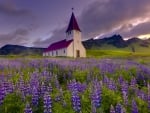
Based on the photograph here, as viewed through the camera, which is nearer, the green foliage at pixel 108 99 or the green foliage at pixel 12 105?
the green foliage at pixel 12 105

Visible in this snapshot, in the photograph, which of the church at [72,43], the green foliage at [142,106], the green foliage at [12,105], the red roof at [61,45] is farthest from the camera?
the red roof at [61,45]

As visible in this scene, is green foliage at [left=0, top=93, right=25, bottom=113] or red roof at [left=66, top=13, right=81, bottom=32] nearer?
green foliage at [left=0, top=93, right=25, bottom=113]

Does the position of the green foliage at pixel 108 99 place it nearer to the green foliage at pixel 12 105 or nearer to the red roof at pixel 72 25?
the green foliage at pixel 12 105

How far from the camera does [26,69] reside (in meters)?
10.1

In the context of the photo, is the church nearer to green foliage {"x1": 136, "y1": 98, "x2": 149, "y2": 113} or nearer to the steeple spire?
the steeple spire

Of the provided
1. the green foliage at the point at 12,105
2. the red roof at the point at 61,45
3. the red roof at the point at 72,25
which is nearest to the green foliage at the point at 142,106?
the green foliage at the point at 12,105

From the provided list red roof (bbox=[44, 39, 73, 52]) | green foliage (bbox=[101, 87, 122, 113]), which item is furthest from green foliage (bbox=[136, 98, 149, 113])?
red roof (bbox=[44, 39, 73, 52])

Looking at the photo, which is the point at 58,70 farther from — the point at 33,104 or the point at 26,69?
the point at 33,104

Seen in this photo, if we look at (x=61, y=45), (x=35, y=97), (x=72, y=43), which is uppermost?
(x=72, y=43)

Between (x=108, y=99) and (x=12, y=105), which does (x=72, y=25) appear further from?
(x=12, y=105)

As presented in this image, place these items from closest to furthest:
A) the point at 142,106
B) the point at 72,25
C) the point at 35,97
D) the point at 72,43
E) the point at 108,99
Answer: the point at 35,97, the point at 142,106, the point at 108,99, the point at 72,43, the point at 72,25

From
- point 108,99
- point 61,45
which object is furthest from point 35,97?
point 61,45

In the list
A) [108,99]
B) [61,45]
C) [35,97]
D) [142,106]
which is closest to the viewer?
[35,97]

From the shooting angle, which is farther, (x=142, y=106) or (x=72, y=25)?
(x=72, y=25)
